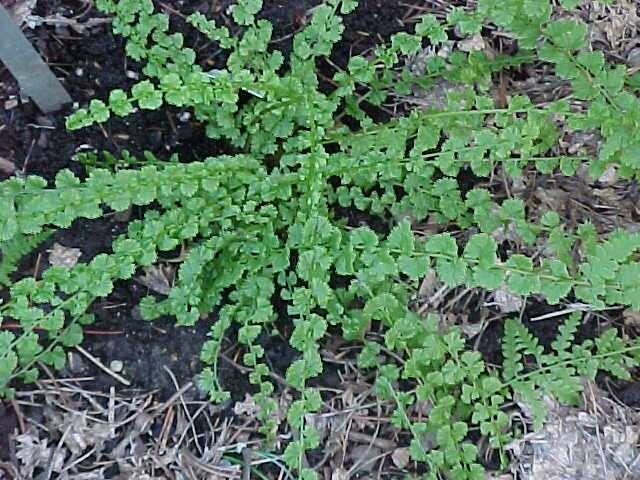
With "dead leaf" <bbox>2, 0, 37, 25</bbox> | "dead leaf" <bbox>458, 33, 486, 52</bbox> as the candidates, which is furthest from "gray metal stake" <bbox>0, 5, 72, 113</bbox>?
"dead leaf" <bbox>458, 33, 486, 52</bbox>

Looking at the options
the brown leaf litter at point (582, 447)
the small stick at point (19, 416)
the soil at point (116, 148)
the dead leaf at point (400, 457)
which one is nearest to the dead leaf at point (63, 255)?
the soil at point (116, 148)

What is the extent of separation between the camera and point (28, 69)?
240 centimetres

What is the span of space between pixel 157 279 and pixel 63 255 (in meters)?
0.27

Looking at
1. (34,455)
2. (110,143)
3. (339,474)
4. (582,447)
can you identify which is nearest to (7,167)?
(110,143)

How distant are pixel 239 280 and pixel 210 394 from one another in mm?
322

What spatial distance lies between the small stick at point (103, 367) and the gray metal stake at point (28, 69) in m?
0.71

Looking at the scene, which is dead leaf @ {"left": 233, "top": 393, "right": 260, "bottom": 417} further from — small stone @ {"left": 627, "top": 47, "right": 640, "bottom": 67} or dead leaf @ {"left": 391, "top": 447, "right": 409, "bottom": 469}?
small stone @ {"left": 627, "top": 47, "right": 640, "bottom": 67}

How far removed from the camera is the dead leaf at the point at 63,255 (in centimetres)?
258

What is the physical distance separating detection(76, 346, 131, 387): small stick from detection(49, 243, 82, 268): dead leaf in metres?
0.24

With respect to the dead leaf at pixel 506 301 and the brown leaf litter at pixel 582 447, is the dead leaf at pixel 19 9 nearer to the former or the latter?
the dead leaf at pixel 506 301

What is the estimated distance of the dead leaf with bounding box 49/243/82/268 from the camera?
8.45 ft

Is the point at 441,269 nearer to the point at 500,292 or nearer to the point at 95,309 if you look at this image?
the point at 500,292

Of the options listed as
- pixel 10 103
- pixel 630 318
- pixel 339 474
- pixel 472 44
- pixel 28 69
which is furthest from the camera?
pixel 472 44

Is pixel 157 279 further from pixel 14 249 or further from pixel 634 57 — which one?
pixel 634 57
